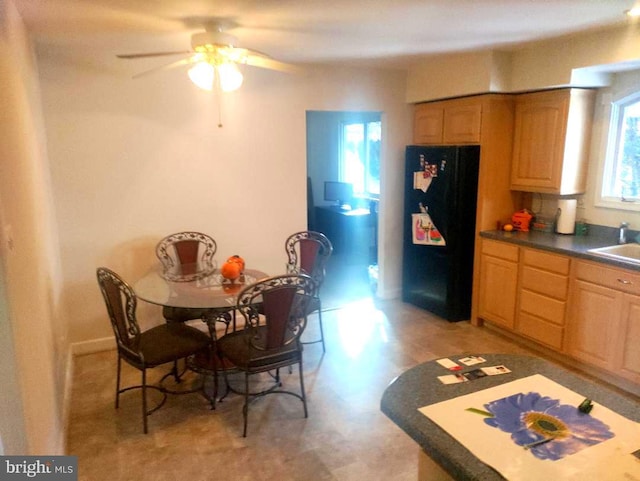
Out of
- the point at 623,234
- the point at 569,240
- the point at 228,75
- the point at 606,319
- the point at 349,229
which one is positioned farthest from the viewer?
the point at 349,229

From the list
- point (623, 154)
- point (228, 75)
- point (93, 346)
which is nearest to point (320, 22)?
point (228, 75)

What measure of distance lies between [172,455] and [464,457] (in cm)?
188

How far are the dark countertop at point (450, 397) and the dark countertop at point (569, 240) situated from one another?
185 cm

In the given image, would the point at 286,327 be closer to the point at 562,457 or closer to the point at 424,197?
the point at 562,457

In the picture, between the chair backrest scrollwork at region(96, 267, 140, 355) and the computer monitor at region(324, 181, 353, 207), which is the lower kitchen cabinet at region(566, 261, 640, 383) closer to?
the chair backrest scrollwork at region(96, 267, 140, 355)

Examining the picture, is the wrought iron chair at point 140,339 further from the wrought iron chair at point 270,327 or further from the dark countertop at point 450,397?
the dark countertop at point 450,397

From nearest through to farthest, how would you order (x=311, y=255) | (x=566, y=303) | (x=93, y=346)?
(x=566, y=303) < (x=93, y=346) < (x=311, y=255)

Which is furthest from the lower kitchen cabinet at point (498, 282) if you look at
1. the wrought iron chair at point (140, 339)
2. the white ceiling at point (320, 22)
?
the wrought iron chair at point (140, 339)

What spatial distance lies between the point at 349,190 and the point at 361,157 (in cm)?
68

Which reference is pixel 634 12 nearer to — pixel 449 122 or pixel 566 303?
pixel 449 122

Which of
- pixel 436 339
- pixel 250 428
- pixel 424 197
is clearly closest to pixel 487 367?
pixel 250 428

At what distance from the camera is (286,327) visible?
268cm

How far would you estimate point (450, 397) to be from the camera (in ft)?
4.69

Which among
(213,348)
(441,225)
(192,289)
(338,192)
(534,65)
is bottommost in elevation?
(213,348)
